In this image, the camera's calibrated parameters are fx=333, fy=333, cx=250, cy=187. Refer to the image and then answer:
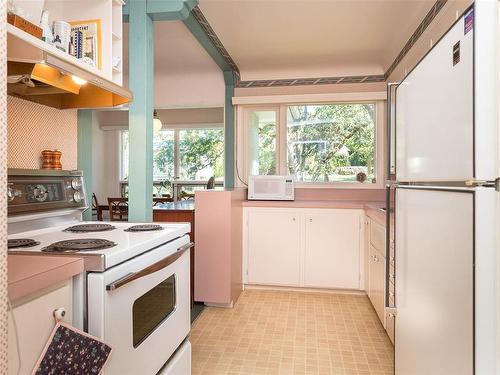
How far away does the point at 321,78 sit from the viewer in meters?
3.64

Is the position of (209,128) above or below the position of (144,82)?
above

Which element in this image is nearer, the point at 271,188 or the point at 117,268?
the point at 117,268

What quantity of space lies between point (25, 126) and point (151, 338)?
1.06m

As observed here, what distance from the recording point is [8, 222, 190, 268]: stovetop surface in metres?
1.02

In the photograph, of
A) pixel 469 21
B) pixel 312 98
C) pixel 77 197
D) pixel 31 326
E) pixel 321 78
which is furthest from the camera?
pixel 321 78

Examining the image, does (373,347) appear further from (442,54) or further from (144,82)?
(144,82)

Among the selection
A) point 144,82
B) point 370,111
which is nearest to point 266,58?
point 370,111

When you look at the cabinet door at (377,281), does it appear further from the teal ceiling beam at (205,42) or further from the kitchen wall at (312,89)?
the teal ceiling beam at (205,42)

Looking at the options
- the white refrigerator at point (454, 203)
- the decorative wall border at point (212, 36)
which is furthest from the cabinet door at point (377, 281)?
the decorative wall border at point (212, 36)

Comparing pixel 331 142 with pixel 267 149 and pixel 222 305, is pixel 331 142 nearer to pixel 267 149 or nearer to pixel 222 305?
pixel 267 149

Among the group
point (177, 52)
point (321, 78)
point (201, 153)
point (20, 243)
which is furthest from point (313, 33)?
point (201, 153)

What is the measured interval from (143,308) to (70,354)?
387 millimetres

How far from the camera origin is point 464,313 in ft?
3.00

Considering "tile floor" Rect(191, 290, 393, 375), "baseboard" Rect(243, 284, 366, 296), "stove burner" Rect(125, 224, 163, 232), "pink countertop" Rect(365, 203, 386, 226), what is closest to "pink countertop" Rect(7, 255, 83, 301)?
"stove burner" Rect(125, 224, 163, 232)
